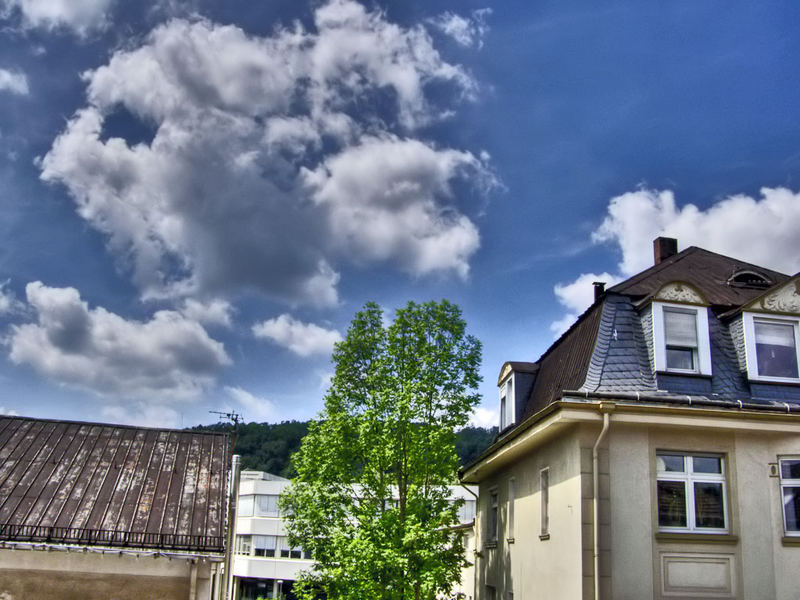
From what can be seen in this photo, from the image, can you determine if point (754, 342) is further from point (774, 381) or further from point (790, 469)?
point (790, 469)

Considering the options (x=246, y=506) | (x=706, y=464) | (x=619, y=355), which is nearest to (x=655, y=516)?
(x=706, y=464)

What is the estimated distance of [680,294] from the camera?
53.5ft

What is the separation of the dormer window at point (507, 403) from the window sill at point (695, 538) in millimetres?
6915

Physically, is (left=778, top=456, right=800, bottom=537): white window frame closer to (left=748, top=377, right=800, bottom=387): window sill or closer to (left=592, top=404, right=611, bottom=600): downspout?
(left=748, top=377, right=800, bottom=387): window sill

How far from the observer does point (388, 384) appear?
22.4m

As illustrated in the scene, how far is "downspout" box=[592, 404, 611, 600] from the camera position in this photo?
1368cm

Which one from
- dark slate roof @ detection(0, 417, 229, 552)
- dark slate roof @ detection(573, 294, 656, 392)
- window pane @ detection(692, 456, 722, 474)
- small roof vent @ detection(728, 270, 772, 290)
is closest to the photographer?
window pane @ detection(692, 456, 722, 474)

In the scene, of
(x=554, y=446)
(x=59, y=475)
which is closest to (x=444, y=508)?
(x=554, y=446)

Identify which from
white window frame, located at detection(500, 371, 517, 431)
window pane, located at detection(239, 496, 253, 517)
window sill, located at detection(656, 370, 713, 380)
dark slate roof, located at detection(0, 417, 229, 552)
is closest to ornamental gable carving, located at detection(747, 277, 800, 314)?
window sill, located at detection(656, 370, 713, 380)

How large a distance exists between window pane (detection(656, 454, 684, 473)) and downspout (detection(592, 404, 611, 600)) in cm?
143

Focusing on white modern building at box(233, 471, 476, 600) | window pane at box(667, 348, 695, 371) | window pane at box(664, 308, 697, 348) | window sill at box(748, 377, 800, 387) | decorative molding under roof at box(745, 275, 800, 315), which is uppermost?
decorative molding under roof at box(745, 275, 800, 315)

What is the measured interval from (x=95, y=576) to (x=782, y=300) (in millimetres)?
16206

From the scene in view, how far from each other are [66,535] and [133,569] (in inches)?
65.4

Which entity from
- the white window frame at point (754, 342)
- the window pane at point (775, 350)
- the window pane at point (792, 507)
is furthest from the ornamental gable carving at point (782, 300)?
the window pane at point (792, 507)
